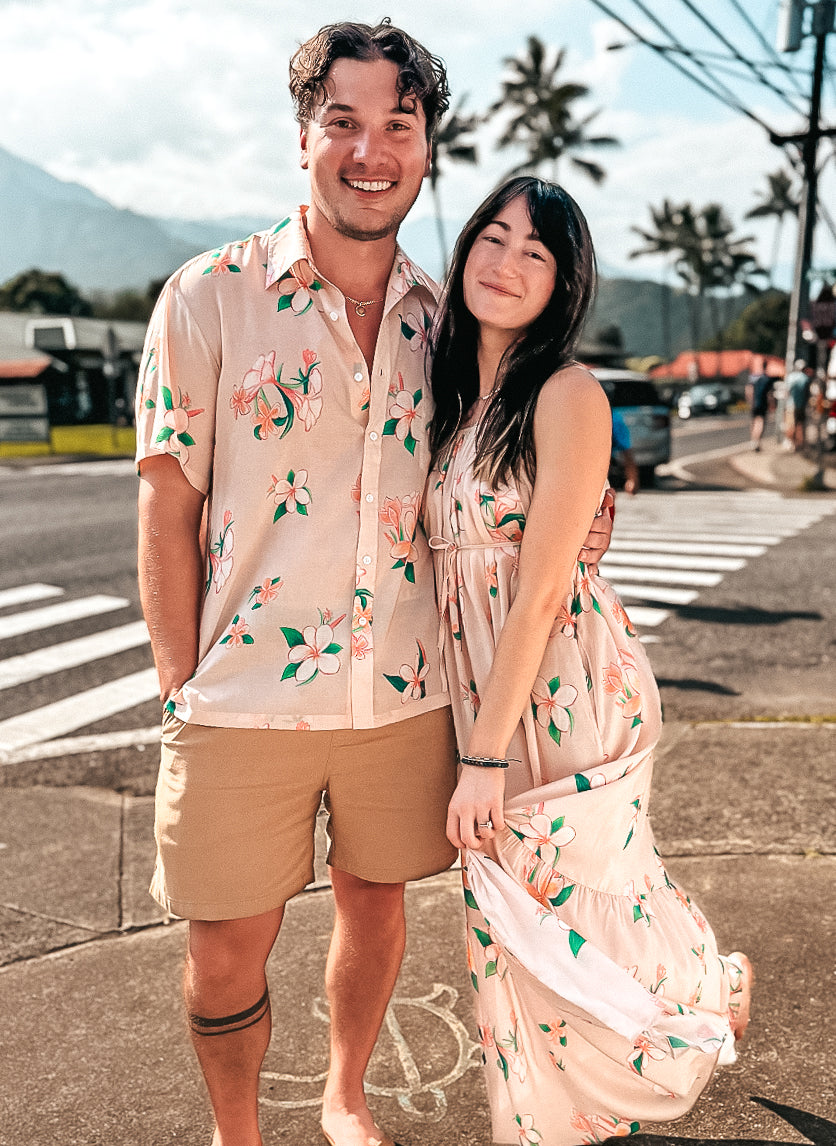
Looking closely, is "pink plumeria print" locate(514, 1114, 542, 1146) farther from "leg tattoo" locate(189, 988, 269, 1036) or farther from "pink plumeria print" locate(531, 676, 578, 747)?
"pink plumeria print" locate(531, 676, 578, 747)

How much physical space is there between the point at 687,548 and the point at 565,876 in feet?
28.5

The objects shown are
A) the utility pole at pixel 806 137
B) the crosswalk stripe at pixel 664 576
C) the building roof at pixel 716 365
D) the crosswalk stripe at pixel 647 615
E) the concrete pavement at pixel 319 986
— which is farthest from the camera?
the building roof at pixel 716 365

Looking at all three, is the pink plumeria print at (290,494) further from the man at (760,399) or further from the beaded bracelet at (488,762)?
the man at (760,399)

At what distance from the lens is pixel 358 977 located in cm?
222

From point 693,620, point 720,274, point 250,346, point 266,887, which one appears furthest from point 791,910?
point 720,274

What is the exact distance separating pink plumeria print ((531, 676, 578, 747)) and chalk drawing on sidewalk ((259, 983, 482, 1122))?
0.91 m

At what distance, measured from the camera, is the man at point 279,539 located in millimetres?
1900

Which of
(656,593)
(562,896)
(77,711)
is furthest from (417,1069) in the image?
(656,593)

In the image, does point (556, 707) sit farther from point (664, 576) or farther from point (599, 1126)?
point (664, 576)

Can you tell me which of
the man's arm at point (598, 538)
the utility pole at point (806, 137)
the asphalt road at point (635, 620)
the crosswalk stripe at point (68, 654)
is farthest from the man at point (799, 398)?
the man's arm at point (598, 538)

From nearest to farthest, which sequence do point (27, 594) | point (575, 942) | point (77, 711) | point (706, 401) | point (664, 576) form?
1. point (575, 942)
2. point (77, 711)
3. point (27, 594)
4. point (664, 576)
5. point (706, 401)

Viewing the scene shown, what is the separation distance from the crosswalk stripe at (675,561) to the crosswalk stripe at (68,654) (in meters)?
4.54

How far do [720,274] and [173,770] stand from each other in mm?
77859

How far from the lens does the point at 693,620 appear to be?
730 cm
